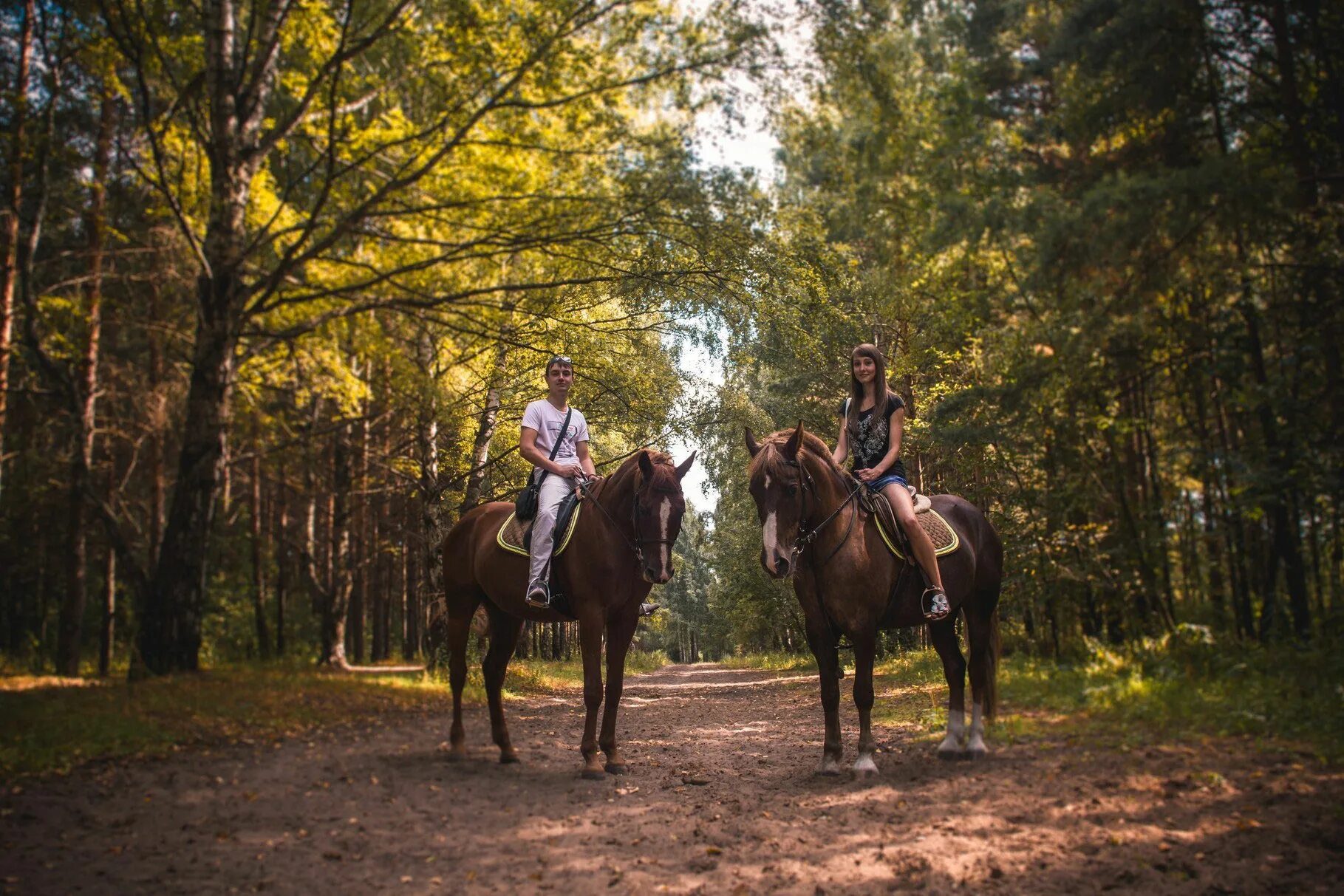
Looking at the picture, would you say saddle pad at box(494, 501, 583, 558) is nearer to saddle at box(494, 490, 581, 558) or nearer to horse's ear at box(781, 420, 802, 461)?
saddle at box(494, 490, 581, 558)

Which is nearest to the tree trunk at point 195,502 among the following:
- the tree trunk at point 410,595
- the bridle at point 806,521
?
the bridle at point 806,521

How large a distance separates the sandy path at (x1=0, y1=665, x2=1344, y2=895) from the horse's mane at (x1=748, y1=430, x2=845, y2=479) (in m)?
2.27

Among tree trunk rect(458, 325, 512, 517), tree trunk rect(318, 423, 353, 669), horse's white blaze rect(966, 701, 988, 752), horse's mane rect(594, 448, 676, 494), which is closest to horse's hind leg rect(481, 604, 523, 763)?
horse's mane rect(594, 448, 676, 494)

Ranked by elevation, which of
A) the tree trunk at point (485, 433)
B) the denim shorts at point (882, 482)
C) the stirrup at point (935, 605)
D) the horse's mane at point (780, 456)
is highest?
the tree trunk at point (485, 433)

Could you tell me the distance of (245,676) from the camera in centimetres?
897

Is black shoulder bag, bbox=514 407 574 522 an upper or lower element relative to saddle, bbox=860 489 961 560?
upper

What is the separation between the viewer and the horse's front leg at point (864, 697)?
581cm

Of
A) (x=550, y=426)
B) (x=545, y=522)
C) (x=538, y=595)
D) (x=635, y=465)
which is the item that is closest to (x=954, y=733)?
(x=635, y=465)

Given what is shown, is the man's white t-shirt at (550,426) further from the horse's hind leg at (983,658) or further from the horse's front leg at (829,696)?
the horse's hind leg at (983,658)

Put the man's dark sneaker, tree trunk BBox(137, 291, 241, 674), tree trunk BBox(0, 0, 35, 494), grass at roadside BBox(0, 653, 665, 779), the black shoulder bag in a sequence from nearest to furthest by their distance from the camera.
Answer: grass at roadside BBox(0, 653, 665, 779) < the man's dark sneaker < the black shoulder bag < tree trunk BBox(137, 291, 241, 674) < tree trunk BBox(0, 0, 35, 494)

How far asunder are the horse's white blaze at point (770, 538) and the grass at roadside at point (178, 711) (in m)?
4.33

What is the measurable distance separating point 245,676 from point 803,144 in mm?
8493

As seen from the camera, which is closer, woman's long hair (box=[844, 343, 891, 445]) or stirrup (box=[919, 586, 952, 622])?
stirrup (box=[919, 586, 952, 622])

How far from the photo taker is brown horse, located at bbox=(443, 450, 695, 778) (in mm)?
6250
